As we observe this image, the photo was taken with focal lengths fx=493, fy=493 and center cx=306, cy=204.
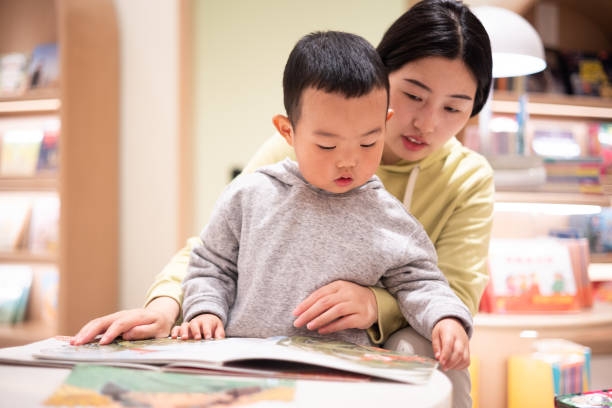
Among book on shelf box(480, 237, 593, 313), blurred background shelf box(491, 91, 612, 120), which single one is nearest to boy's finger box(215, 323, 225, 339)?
book on shelf box(480, 237, 593, 313)

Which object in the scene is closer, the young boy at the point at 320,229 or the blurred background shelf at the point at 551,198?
the young boy at the point at 320,229

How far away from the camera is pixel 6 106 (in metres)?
2.66

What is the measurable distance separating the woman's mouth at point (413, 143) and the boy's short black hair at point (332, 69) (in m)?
0.29

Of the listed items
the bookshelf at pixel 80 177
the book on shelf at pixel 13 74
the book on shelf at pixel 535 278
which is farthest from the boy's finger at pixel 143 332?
the book on shelf at pixel 13 74

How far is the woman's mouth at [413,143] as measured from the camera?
108 centimetres

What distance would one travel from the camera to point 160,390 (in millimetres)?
496

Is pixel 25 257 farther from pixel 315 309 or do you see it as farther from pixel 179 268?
pixel 315 309

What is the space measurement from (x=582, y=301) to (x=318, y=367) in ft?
6.25

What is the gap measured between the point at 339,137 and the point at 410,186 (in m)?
0.42

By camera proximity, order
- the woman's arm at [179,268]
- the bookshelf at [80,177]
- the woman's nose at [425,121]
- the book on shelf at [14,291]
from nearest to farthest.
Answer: the woman's arm at [179,268]
the woman's nose at [425,121]
the bookshelf at [80,177]
the book on shelf at [14,291]

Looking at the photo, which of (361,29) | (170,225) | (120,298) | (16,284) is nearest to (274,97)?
(361,29)

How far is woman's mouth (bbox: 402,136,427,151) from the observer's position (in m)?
1.08

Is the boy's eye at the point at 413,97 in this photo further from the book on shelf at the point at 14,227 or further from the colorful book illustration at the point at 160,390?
the book on shelf at the point at 14,227

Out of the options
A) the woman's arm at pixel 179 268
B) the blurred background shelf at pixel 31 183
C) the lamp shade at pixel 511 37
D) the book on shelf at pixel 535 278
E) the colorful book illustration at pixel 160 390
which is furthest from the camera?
the blurred background shelf at pixel 31 183
